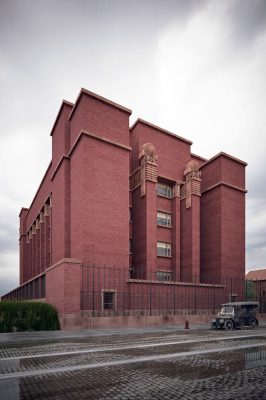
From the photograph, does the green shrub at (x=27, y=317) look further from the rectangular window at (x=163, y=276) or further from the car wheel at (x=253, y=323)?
the rectangular window at (x=163, y=276)

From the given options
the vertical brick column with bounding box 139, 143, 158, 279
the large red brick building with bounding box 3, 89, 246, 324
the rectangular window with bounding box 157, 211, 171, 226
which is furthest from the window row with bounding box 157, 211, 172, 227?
the vertical brick column with bounding box 139, 143, 158, 279

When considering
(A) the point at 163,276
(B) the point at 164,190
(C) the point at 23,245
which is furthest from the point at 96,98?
(C) the point at 23,245

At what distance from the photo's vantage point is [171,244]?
35156mm

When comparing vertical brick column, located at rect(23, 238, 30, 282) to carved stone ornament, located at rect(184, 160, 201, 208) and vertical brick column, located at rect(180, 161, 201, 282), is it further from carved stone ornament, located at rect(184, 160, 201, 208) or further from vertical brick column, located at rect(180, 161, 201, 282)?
carved stone ornament, located at rect(184, 160, 201, 208)

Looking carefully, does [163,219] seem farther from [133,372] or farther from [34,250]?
[133,372]

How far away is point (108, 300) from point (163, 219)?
Result: 38.8 feet

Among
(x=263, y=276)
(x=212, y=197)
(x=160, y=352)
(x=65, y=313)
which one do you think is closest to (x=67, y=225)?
(x=65, y=313)

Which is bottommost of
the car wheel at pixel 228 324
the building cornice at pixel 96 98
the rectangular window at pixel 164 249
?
the car wheel at pixel 228 324

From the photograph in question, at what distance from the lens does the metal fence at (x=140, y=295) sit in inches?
963

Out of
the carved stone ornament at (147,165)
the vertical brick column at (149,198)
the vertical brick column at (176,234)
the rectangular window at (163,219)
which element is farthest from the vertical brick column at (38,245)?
the carved stone ornament at (147,165)

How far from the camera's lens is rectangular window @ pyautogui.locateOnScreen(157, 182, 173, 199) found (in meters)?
35.4

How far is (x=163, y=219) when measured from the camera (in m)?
35.2

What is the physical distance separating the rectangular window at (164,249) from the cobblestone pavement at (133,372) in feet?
68.1

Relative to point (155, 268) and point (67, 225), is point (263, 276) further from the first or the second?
point (67, 225)
